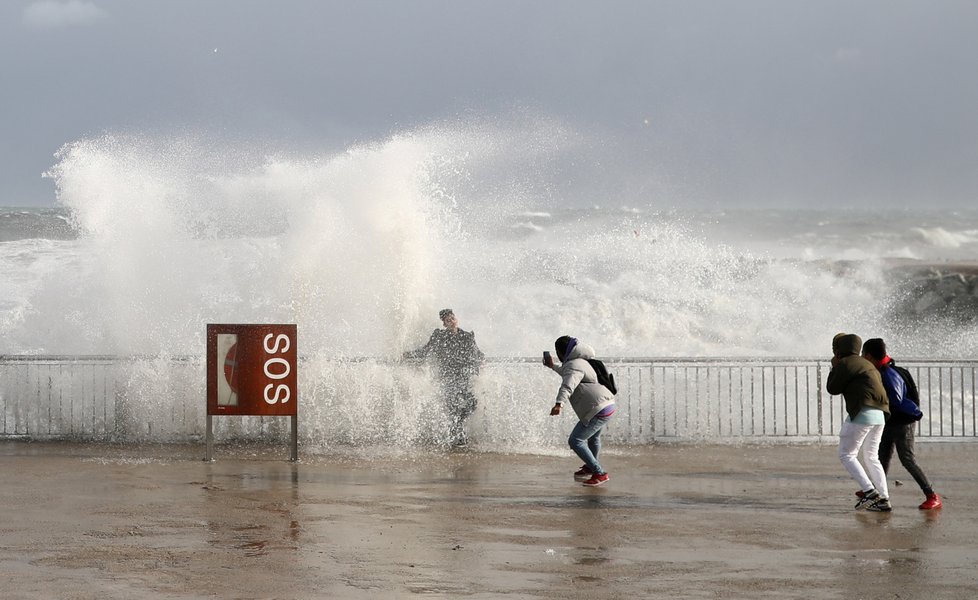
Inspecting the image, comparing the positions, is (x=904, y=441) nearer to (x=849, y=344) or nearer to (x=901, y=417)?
(x=901, y=417)

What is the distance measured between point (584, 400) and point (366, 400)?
432cm

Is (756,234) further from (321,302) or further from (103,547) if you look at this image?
(103,547)

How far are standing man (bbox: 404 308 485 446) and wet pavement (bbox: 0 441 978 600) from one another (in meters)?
1.08

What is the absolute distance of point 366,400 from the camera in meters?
15.9

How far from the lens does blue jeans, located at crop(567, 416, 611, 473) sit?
39.8ft

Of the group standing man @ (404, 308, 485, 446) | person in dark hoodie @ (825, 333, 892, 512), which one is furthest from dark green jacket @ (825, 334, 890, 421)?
standing man @ (404, 308, 485, 446)

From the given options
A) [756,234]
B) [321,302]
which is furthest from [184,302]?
[756,234]

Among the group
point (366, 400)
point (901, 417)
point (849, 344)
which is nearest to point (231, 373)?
point (366, 400)

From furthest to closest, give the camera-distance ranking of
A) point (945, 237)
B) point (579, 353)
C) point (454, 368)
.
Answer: point (945, 237), point (454, 368), point (579, 353)

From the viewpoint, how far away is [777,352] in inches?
958

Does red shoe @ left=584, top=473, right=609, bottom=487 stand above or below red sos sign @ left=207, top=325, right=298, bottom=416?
below

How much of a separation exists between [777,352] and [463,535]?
53.1ft

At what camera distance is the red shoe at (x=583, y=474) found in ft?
39.8

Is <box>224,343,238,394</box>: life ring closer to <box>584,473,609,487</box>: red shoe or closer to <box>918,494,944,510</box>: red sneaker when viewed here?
<box>584,473,609,487</box>: red shoe
